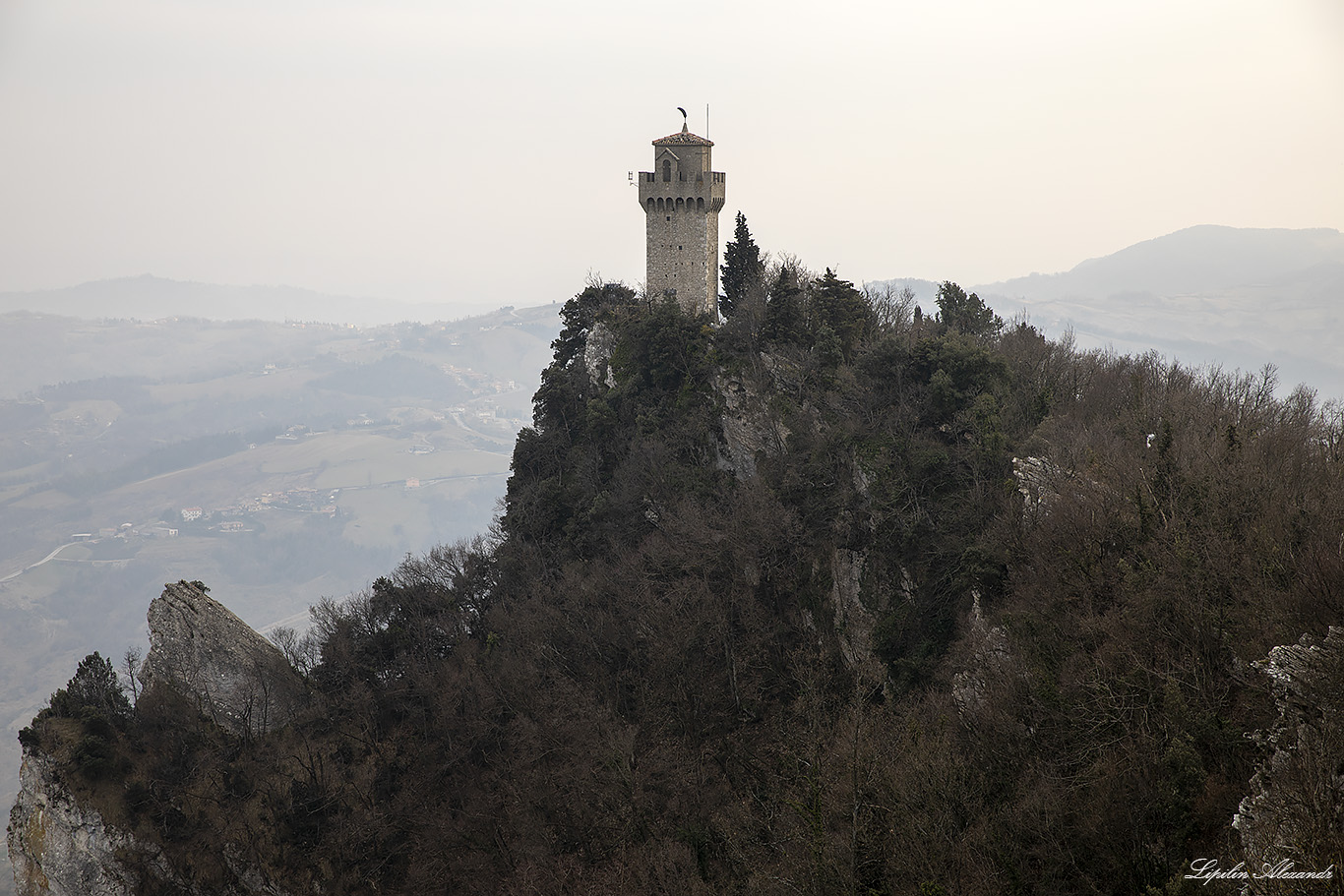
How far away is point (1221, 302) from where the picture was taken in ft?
413

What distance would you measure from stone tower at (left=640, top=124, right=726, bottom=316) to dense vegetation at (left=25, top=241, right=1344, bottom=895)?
6.79 ft

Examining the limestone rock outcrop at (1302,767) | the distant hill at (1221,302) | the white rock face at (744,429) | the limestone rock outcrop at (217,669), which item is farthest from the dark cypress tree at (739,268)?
the distant hill at (1221,302)

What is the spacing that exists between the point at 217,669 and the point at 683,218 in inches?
1073

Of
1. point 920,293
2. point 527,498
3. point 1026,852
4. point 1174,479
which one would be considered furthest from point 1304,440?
point 920,293

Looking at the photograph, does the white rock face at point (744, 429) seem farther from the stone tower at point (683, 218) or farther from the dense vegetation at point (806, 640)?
the stone tower at point (683, 218)

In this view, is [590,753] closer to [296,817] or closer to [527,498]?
[296,817]

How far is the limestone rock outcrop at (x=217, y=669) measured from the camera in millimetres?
33875

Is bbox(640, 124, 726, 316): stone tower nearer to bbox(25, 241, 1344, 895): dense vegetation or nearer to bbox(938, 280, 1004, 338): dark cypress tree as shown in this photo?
bbox(25, 241, 1344, 895): dense vegetation

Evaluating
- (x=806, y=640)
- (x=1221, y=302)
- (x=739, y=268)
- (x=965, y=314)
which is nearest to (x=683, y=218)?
(x=739, y=268)

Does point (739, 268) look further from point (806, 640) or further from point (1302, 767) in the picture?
point (1302, 767)

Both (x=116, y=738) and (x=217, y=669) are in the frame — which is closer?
(x=116, y=738)

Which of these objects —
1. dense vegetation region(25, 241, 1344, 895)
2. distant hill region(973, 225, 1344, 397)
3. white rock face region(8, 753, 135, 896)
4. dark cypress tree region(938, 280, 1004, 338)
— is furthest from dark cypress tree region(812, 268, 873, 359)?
distant hill region(973, 225, 1344, 397)

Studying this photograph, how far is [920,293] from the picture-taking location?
5369 inches

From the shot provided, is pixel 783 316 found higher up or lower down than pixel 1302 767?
higher up
